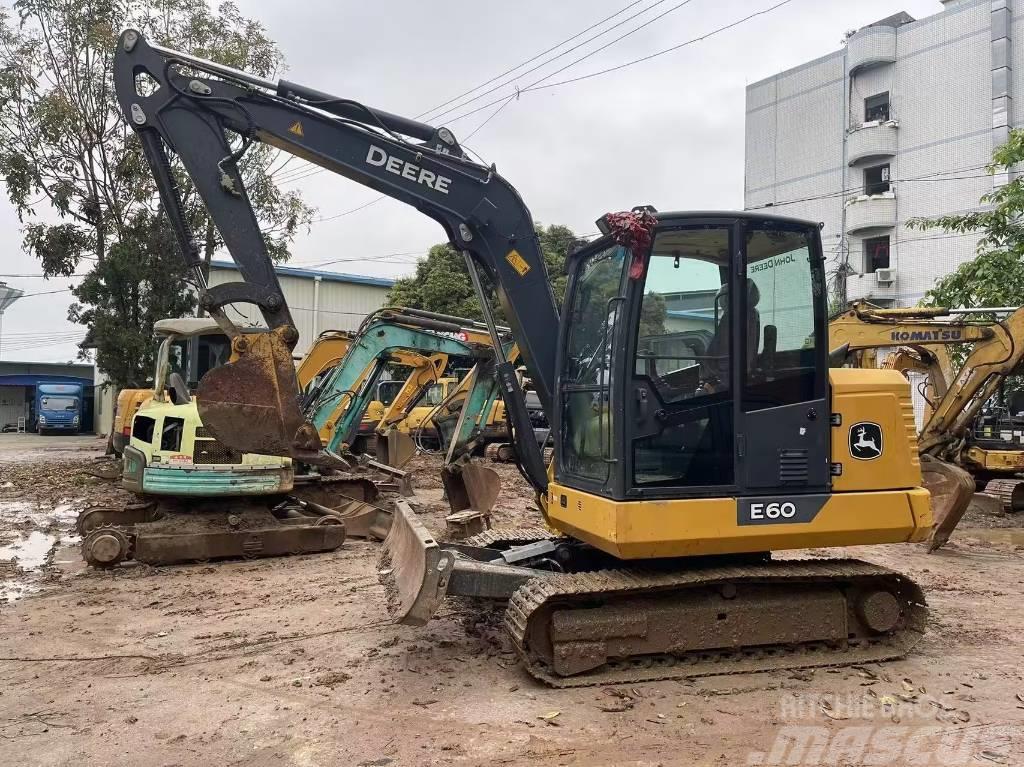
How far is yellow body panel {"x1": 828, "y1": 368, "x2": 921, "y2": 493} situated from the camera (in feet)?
16.9

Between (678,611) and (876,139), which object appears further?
(876,139)

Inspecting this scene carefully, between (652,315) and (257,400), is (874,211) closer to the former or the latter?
(652,315)

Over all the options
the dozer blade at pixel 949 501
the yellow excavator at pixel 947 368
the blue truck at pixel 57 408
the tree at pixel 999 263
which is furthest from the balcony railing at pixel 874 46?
the blue truck at pixel 57 408

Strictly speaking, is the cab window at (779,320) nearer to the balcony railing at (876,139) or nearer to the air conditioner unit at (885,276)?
the air conditioner unit at (885,276)

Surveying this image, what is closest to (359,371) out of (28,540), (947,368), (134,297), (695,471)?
(28,540)

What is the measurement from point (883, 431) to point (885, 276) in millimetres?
24139

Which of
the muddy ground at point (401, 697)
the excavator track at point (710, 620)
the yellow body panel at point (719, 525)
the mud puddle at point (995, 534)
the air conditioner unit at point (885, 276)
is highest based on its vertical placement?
the air conditioner unit at point (885, 276)

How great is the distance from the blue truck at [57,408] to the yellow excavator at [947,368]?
34.4 m

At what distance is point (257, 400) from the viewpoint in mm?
5828

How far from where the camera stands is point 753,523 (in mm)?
4945

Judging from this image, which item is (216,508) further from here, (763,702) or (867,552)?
(867,552)

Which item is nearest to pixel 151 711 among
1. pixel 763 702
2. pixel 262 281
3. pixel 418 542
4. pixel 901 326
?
pixel 418 542

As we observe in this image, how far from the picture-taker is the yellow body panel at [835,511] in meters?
4.78

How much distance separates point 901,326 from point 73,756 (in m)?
9.46
